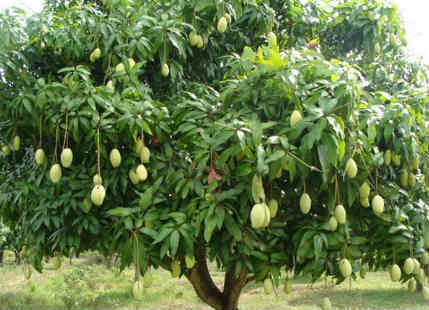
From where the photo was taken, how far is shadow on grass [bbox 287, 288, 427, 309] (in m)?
6.85

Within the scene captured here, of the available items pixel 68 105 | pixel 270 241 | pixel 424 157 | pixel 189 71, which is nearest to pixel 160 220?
pixel 270 241

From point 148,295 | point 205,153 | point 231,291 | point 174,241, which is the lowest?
point 148,295

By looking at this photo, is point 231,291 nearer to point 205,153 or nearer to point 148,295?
point 205,153

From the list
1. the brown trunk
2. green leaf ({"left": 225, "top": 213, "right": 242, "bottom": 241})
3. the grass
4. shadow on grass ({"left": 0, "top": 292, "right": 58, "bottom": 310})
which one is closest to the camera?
green leaf ({"left": 225, "top": 213, "right": 242, "bottom": 241})

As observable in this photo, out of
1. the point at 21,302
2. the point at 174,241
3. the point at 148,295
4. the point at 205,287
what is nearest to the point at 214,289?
the point at 205,287

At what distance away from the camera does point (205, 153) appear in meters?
1.87

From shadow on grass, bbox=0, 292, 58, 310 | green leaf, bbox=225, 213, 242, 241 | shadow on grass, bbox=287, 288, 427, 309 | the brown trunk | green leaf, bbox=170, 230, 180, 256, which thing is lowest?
shadow on grass, bbox=287, 288, 427, 309

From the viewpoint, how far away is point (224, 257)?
1873 millimetres

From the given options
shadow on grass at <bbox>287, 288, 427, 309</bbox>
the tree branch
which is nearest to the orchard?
the tree branch

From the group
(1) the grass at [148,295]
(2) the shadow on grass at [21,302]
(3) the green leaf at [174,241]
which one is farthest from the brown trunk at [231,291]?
(2) the shadow on grass at [21,302]

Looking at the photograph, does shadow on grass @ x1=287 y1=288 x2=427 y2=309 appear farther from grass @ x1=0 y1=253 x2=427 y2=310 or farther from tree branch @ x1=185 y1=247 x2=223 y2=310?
tree branch @ x1=185 y1=247 x2=223 y2=310

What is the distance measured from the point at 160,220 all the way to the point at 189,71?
4.15ft

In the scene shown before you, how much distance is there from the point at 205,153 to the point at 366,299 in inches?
261

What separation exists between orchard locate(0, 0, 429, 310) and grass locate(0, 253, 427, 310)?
481 centimetres
